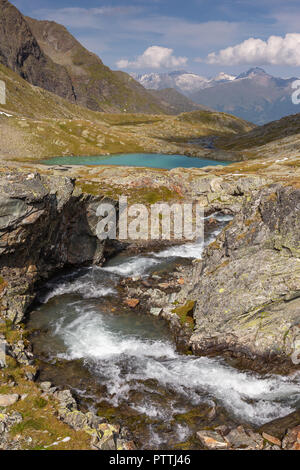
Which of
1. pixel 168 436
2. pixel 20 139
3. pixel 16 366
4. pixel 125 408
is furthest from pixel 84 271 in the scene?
pixel 20 139

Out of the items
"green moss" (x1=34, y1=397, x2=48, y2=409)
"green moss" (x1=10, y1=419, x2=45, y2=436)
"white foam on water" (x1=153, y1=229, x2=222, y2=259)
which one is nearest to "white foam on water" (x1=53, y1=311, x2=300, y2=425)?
"green moss" (x1=34, y1=397, x2=48, y2=409)

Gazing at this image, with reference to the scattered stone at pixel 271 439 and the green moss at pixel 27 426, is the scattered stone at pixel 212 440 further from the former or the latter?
the green moss at pixel 27 426

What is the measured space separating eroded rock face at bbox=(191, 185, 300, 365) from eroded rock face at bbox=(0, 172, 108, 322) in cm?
1902

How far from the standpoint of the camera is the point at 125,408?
2159cm

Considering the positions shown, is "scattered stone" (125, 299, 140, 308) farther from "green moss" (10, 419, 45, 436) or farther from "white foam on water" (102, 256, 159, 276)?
"green moss" (10, 419, 45, 436)

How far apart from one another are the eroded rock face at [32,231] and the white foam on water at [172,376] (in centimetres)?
687

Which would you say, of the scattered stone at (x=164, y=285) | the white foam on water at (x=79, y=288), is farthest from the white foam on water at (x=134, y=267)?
the scattered stone at (x=164, y=285)

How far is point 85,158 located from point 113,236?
149481 millimetres

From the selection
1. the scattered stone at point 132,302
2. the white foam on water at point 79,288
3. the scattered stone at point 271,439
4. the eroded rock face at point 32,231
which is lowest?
the scattered stone at point 271,439

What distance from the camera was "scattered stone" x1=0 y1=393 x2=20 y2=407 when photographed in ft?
61.5

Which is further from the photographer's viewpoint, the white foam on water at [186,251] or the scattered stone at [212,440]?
the white foam on water at [186,251]

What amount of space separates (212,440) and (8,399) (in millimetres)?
12799

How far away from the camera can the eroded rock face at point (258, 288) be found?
2455 cm

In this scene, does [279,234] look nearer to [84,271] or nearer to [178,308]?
[178,308]
